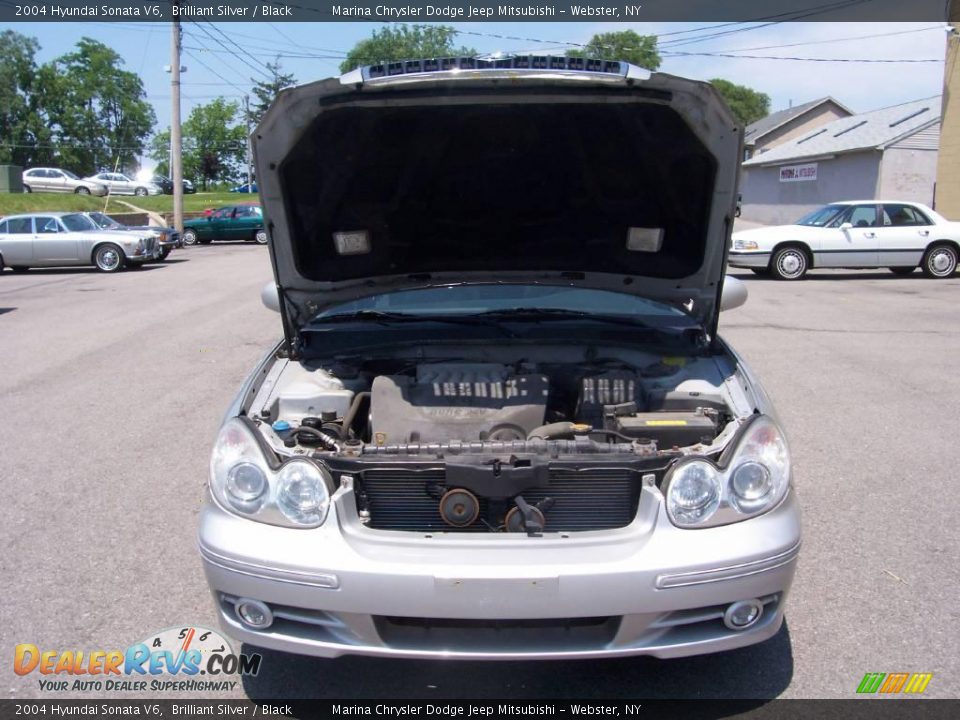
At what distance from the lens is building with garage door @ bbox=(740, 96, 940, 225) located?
2923cm

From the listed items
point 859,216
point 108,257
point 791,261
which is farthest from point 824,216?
point 108,257

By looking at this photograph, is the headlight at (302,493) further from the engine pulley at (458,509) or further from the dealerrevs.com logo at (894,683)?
the dealerrevs.com logo at (894,683)

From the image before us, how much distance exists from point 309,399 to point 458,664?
130 centimetres

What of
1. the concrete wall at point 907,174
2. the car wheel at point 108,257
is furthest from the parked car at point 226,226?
the concrete wall at point 907,174

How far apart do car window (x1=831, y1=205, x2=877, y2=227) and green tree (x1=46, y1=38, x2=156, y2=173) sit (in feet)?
236

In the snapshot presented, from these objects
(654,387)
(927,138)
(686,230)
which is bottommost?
(654,387)

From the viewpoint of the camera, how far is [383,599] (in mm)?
2680

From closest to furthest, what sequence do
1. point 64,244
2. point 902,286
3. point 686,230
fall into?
point 686,230, point 902,286, point 64,244

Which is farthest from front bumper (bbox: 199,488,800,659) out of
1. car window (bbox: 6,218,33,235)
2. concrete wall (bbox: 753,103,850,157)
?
concrete wall (bbox: 753,103,850,157)

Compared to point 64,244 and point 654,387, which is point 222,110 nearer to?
point 64,244

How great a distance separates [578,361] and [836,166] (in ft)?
105

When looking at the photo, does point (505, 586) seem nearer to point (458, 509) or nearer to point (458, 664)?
point (458, 509)

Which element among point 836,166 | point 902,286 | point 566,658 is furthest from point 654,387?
point 836,166

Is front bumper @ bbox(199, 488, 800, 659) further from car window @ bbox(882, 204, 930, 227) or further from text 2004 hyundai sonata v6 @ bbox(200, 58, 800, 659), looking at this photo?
car window @ bbox(882, 204, 930, 227)
